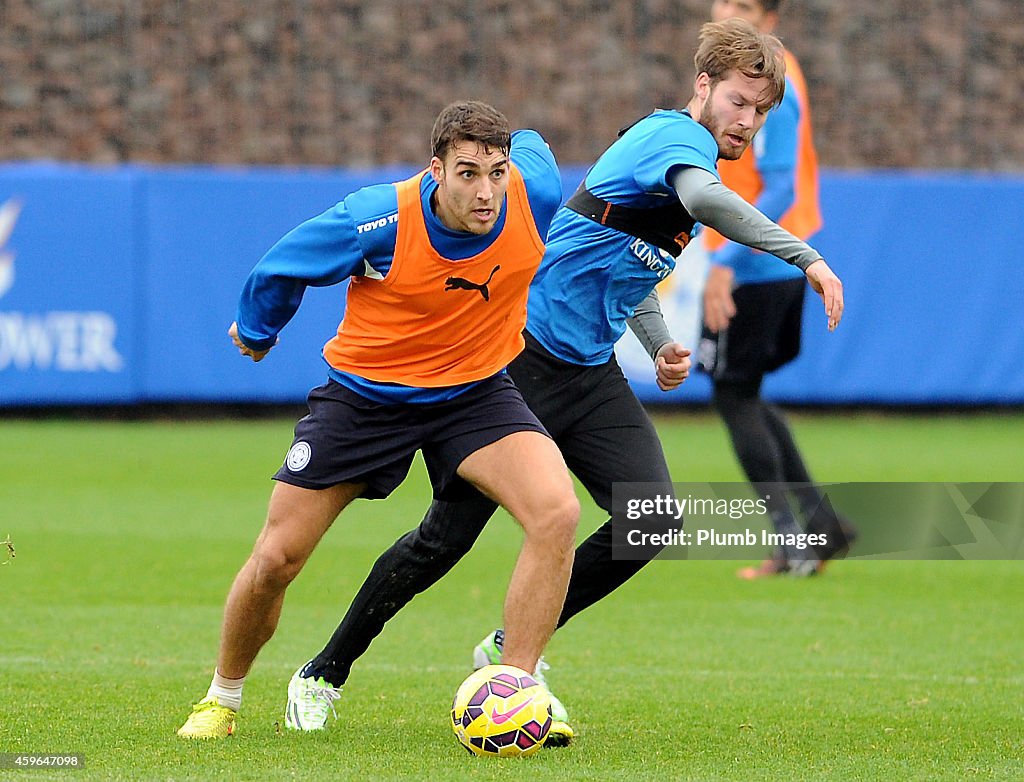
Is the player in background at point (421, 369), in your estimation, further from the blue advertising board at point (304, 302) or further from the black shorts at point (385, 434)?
the blue advertising board at point (304, 302)

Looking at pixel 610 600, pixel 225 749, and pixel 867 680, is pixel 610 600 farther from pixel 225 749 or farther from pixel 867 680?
pixel 225 749

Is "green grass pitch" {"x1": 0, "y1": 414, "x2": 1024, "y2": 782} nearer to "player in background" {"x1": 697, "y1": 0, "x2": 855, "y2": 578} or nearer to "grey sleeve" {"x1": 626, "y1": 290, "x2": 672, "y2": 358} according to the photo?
"player in background" {"x1": 697, "y1": 0, "x2": 855, "y2": 578}

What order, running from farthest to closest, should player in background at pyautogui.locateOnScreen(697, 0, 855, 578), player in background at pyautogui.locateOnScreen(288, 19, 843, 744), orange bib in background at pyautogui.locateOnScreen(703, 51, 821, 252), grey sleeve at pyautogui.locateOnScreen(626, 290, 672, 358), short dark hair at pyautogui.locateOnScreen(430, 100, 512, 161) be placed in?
1. orange bib in background at pyautogui.locateOnScreen(703, 51, 821, 252)
2. player in background at pyautogui.locateOnScreen(697, 0, 855, 578)
3. grey sleeve at pyautogui.locateOnScreen(626, 290, 672, 358)
4. player in background at pyautogui.locateOnScreen(288, 19, 843, 744)
5. short dark hair at pyautogui.locateOnScreen(430, 100, 512, 161)

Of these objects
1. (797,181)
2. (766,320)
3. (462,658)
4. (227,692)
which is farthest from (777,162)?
(227,692)

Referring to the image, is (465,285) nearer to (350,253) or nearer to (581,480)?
(350,253)

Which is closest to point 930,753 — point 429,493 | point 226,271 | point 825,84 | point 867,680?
point 867,680

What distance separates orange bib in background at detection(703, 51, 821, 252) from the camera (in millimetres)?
8188

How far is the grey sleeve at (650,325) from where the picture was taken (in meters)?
5.80

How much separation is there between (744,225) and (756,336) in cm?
347

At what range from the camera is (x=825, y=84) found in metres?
17.7

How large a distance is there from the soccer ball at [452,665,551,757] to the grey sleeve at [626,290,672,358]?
4.56 ft

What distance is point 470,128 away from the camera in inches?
185
